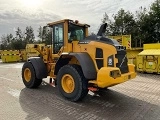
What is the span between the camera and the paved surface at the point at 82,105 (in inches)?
181

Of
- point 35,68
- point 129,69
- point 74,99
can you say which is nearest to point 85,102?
point 74,99

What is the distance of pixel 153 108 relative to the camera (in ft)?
16.8

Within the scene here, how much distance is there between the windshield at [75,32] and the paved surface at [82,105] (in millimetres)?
1874

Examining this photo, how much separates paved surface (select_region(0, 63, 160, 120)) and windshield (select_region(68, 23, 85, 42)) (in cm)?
187

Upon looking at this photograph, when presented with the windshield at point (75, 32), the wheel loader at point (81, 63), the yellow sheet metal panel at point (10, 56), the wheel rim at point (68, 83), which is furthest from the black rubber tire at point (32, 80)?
the yellow sheet metal panel at point (10, 56)

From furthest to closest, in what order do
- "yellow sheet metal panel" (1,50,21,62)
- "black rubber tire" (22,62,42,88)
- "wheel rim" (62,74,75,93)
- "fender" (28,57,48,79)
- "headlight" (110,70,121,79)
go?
"yellow sheet metal panel" (1,50,21,62)
"black rubber tire" (22,62,42,88)
"fender" (28,57,48,79)
"wheel rim" (62,74,75,93)
"headlight" (110,70,121,79)

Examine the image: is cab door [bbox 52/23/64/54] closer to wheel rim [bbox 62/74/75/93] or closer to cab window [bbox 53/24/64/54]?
cab window [bbox 53/24/64/54]

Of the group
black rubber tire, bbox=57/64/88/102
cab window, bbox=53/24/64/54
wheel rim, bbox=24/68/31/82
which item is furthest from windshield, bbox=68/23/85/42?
wheel rim, bbox=24/68/31/82

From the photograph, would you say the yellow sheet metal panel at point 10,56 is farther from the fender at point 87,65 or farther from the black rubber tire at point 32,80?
the fender at point 87,65

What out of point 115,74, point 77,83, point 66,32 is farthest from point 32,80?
point 115,74

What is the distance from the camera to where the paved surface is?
15.1 ft

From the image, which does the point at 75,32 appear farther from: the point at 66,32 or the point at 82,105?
the point at 82,105

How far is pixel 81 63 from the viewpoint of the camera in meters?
5.36

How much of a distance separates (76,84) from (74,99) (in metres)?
0.43
